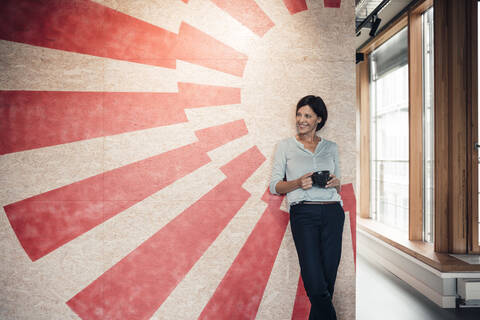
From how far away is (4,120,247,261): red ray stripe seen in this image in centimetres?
193

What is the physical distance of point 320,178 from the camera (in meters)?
1.64

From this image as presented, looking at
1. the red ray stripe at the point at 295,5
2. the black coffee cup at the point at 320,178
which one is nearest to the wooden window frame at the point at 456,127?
the red ray stripe at the point at 295,5

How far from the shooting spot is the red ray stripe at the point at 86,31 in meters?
1.96

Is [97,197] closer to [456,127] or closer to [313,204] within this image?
[313,204]

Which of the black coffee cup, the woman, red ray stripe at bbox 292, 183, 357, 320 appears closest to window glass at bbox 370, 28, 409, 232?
red ray stripe at bbox 292, 183, 357, 320

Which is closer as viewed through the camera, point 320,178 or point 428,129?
point 320,178

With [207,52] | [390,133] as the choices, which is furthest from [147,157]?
[390,133]

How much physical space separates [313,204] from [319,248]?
0.86 feet

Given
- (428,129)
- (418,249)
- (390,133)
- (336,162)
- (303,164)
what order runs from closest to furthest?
(303,164)
(336,162)
(418,249)
(428,129)
(390,133)

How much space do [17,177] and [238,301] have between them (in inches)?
66.9

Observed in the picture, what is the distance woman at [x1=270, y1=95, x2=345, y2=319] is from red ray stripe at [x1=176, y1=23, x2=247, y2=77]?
529 mm

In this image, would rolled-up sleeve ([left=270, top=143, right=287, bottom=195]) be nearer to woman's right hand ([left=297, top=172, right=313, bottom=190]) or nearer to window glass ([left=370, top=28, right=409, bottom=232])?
woman's right hand ([left=297, top=172, right=313, bottom=190])

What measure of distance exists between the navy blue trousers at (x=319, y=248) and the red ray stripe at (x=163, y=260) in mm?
460

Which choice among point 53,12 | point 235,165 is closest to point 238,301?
point 235,165
